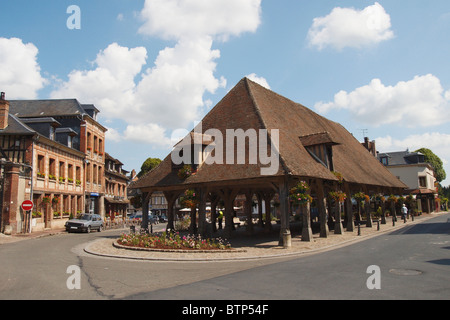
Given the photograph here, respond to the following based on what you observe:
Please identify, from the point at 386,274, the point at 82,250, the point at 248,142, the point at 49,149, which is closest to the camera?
the point at 386,274

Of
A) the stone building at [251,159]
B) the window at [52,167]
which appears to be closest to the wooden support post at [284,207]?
the stone building at [251,159]

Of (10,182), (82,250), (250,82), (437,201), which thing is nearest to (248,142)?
(250,82)

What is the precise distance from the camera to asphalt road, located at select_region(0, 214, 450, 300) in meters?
6.72

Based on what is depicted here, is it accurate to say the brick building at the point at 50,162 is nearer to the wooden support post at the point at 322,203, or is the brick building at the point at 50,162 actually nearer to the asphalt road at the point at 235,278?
the asphalt road at the point at 235,278

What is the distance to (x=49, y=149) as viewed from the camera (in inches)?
1085

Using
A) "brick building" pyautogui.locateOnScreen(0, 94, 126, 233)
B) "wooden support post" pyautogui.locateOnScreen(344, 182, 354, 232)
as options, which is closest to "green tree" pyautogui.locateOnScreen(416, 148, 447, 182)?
"wooden support post" pyautogui.locateOnScreen(344, 182, 354, 232)

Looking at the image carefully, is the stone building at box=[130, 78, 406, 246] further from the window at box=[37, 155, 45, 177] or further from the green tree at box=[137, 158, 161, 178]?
the green tree at box=[137, 158, 161, 178]

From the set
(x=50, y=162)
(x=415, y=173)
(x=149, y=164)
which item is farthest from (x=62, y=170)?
(x=415, y=173)

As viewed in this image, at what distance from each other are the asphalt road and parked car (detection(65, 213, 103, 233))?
14106 millimetres

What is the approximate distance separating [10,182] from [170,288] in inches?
775

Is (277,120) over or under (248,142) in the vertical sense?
over

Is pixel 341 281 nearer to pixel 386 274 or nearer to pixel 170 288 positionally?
pixel 386 274

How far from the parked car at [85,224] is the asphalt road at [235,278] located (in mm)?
14106

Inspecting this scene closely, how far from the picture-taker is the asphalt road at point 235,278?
6.72 m
